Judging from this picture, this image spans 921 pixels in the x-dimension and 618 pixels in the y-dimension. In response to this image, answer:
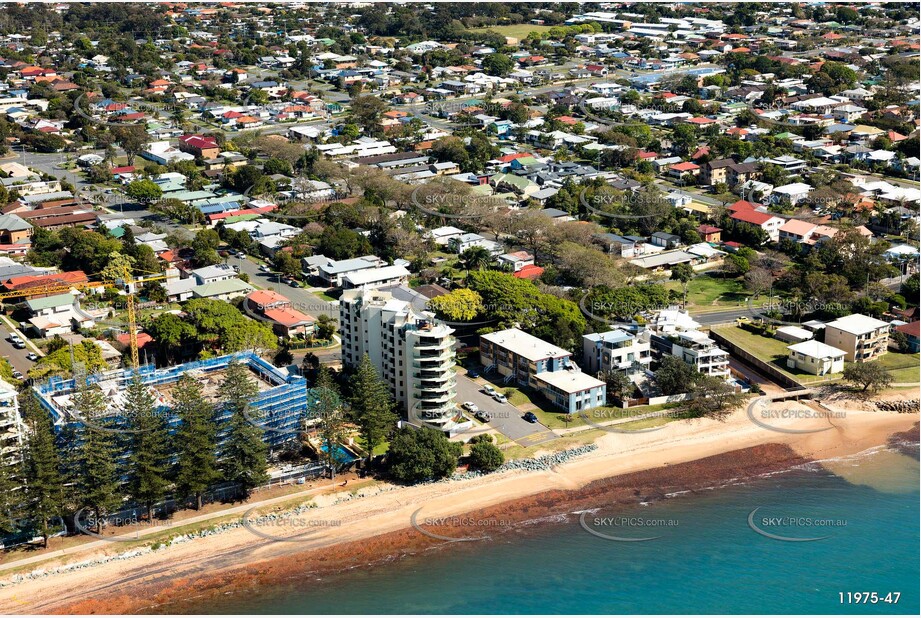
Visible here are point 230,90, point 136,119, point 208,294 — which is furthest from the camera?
point 230,90

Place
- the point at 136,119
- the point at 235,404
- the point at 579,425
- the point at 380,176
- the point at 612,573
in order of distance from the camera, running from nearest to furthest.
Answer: the point at 612,573 < the point at 235,404 < the point at 579,425 < the point at 380,176 < the point at 136,119

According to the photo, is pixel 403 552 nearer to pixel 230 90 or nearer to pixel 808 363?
pixel 808 363

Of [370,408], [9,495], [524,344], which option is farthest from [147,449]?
[524,344]

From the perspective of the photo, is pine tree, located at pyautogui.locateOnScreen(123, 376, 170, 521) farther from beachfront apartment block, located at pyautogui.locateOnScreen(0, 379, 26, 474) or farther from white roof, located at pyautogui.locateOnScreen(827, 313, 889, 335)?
white roof, located at pyautogui.locateOnScreen(827, 313, 889, 335)

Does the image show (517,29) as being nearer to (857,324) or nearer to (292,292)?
(292,292)

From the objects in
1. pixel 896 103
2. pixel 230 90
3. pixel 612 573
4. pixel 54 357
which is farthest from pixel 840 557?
pixel 230 90
